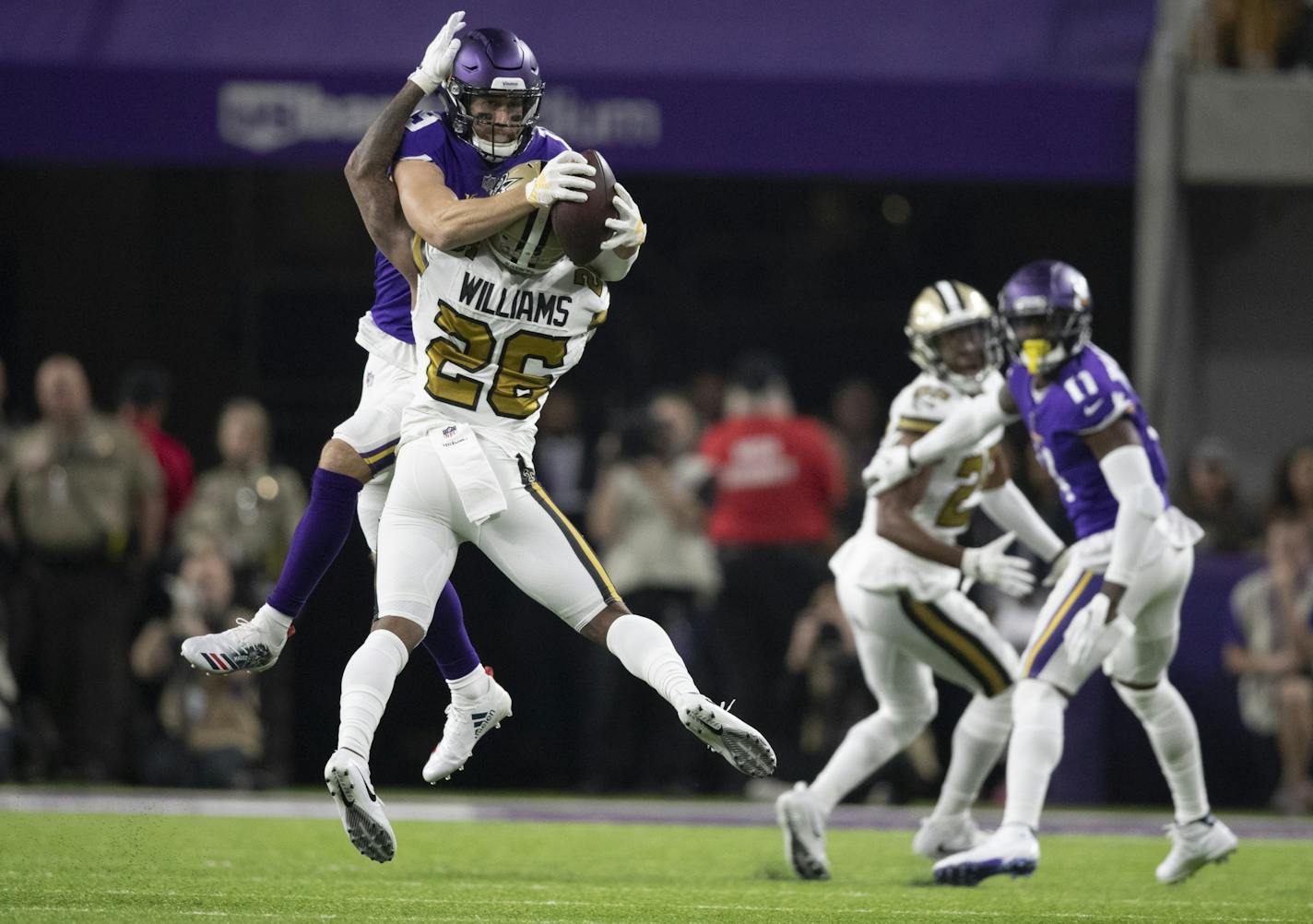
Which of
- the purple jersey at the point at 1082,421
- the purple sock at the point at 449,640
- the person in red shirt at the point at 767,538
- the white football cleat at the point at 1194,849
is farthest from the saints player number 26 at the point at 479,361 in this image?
the person in red shirt at the point at 767,538

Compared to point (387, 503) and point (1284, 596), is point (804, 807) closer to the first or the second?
point (387, 503)

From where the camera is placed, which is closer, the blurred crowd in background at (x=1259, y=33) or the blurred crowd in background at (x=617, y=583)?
the blurred crowd in background at (x=617, y=583)

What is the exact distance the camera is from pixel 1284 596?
9.99 metres

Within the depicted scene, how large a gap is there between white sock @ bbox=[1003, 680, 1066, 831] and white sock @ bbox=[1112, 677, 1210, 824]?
0.47 metres

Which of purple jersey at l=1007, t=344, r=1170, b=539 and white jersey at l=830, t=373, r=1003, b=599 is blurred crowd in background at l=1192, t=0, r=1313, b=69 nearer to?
white jersey at l=830, t=373, r=1003, b=599

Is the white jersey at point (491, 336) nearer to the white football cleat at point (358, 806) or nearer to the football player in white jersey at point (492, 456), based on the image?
the football player in white jersey at point (492, 456)

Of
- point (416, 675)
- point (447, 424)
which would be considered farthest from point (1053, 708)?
point (416, 675)

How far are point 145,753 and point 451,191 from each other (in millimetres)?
5367

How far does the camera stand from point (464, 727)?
6586 mm

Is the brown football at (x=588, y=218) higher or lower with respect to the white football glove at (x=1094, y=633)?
higher

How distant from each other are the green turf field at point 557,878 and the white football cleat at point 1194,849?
0.22 ft

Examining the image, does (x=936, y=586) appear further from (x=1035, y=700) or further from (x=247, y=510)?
(x=247, y=510)

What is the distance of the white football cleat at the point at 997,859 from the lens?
637 centimetres

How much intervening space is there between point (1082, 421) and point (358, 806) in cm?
269
